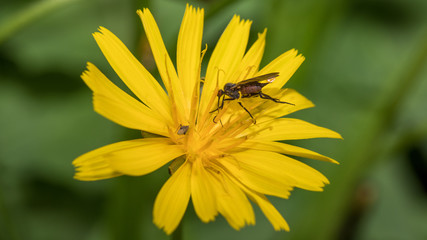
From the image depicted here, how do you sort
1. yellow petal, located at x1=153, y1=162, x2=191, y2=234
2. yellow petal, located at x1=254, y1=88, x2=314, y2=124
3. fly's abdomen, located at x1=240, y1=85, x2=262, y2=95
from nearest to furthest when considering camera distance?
yellow petal, located at x1=153, y1=162, x2=191, y2=234, fly's abdomen, located at x1=240, y1=85, x2=262, y2=95, yellow petal, located at x1=254, y1=88, x2=314, y2=124

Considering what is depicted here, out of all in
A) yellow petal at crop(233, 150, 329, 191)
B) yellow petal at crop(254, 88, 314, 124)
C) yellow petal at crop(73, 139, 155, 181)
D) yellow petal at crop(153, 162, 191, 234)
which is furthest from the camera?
yellow petal at crop(254, 88, 314, 124)

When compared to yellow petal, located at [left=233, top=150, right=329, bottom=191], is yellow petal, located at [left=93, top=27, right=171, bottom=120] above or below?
above

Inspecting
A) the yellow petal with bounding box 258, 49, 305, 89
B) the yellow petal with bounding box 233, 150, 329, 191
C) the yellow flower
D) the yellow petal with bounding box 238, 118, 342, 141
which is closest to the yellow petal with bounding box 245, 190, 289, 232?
the yellow flower

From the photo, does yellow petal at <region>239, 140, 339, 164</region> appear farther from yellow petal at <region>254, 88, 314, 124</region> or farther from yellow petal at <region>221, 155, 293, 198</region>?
yellow petal at <region>254, 88, 314, 124</region>

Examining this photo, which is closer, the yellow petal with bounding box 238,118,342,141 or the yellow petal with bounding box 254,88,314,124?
the yellow petal with bounding box 238,118,342,141

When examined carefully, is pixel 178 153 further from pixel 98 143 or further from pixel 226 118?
pixel 98 143

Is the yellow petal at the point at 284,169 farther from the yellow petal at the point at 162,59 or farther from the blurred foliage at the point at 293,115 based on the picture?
the blurred foliage at the point at 293,115

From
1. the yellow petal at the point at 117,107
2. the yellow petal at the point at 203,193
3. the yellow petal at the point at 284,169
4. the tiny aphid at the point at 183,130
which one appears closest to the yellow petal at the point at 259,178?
the yellow petal at the point at 284,169

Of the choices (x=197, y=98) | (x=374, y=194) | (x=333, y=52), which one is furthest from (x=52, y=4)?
(x=374, y=194)
